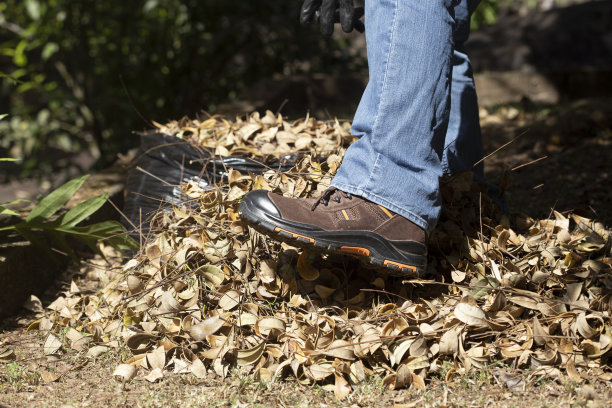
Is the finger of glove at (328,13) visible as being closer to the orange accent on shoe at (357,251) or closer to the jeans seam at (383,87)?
the jeans seam at (383,87)

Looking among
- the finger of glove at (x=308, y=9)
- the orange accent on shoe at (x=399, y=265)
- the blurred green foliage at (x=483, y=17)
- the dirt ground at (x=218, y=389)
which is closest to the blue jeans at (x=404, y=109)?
the orange accent on shoe at (x=399, y=265)

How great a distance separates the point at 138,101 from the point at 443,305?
11.6 ft

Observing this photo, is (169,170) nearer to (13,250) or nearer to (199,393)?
(13,250)

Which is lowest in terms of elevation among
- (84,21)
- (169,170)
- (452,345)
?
(452,345)

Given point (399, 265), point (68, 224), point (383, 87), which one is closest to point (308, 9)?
point (383, 87)

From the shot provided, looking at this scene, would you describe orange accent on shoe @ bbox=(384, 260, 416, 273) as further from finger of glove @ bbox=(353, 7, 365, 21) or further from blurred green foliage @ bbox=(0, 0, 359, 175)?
blurred green foliage @ bbox=(0, 0, 359, 175)

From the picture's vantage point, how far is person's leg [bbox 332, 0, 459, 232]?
5.72 ft

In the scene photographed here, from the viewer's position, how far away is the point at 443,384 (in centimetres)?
168

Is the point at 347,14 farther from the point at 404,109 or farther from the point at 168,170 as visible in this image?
the point at 168,170

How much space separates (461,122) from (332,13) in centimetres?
65

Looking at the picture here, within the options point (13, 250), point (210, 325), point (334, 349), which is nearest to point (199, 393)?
point (210, 325)

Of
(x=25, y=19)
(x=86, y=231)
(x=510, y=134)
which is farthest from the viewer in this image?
(x=25, y=19)

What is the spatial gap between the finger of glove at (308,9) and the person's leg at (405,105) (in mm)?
414

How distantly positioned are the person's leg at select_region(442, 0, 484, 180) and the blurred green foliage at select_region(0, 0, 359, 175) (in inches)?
103
